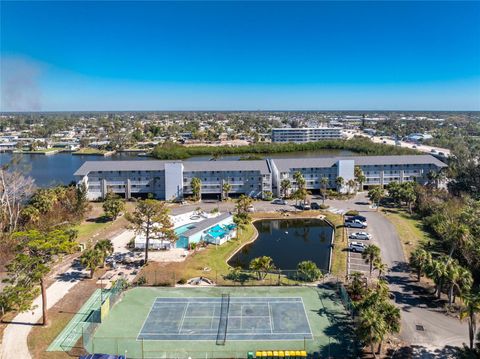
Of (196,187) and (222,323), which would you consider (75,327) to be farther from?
(196,187)

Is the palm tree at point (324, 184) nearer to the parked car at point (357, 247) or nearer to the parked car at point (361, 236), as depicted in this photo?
the parked car at point (361, 236)

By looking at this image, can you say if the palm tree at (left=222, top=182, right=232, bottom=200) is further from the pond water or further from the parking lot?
the pond water

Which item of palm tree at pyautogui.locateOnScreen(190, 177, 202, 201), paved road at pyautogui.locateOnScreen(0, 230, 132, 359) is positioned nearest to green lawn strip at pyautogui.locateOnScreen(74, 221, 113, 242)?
paved road at pyautogui.locateOnScreen(0, 230, 132, 359)

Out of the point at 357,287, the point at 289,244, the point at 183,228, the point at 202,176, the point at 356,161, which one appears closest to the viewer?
the point at 357,287

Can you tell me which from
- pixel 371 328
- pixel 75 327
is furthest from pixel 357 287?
pixel 75 327

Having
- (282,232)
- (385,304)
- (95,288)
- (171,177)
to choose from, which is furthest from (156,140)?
(385,304)

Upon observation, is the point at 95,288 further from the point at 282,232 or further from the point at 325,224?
the point at 325,224
